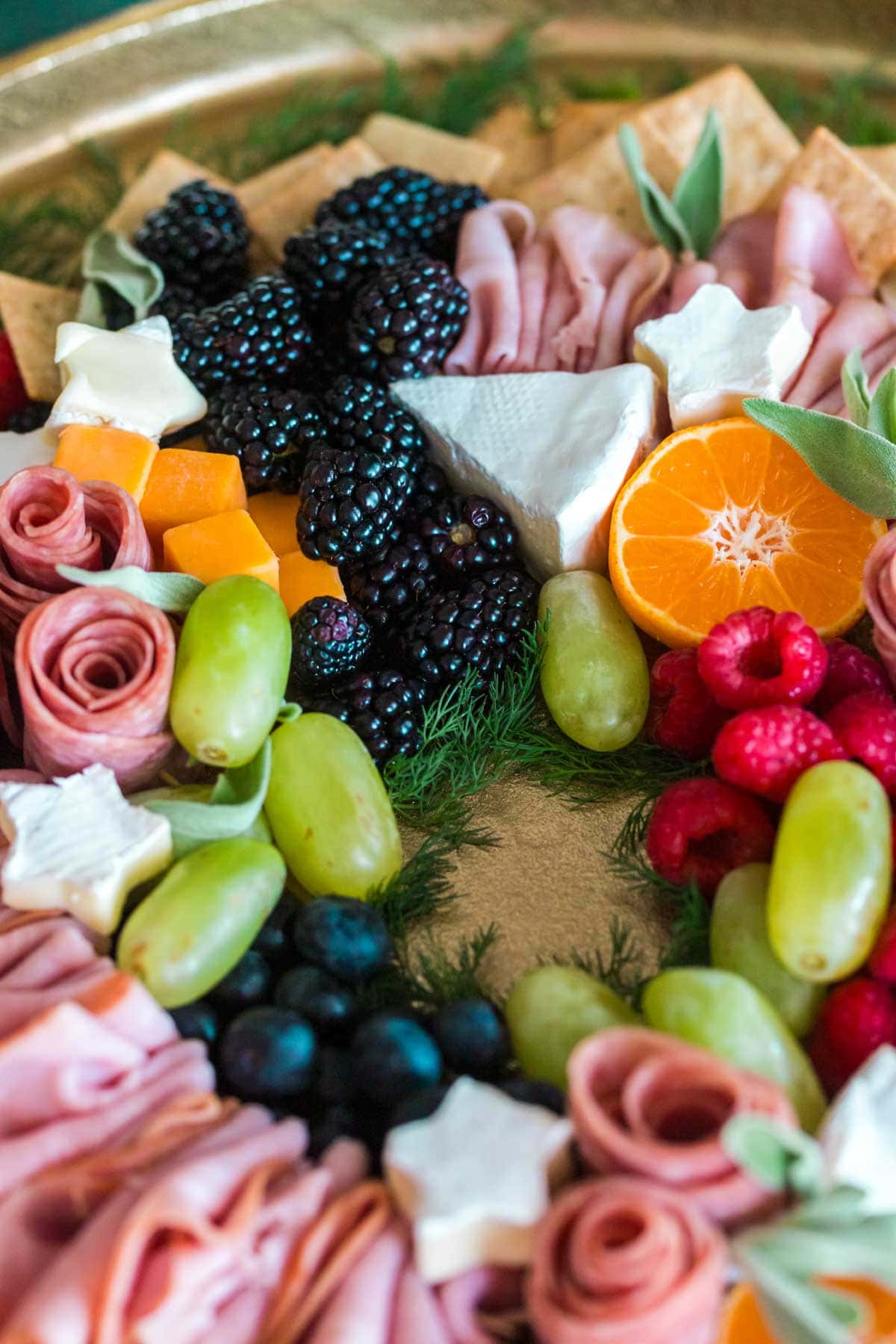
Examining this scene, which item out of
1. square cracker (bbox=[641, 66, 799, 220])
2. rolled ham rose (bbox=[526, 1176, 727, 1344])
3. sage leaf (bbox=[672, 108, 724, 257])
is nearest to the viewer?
rolled ham rose (bbox=[526, 1176, 727, 1344])

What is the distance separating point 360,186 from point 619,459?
70 centimetres

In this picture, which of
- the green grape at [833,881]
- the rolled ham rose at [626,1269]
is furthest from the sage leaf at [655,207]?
the rolled ham rose at [626,1269]

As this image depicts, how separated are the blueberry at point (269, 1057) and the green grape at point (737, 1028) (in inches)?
12.4

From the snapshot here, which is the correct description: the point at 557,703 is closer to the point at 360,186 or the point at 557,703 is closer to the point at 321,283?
the point at 321,283

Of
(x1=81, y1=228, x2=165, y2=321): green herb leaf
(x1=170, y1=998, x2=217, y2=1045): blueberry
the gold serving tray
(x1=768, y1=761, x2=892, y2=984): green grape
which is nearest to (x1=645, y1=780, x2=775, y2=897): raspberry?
(x1=768, y1=761, x2=892, y2=984): green grape

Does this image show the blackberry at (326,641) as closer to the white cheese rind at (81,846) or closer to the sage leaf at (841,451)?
the white cheese rind at (81,846)

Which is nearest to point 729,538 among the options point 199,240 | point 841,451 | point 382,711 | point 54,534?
point 841,451

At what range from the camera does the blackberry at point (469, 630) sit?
144cm

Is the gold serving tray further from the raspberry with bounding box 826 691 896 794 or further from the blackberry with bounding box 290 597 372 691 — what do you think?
the raspberry with bounding box 826 691 896 794

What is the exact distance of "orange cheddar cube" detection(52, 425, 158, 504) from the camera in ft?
4.90

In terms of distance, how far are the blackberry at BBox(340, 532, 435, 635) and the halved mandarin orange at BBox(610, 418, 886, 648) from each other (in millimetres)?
241

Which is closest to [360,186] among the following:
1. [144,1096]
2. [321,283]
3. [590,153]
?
[321,283]

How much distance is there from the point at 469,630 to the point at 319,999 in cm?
51

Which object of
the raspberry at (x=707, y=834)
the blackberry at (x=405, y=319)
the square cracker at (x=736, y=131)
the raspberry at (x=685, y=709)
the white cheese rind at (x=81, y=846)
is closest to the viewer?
the white cheese rind at (x=81, y=846)
